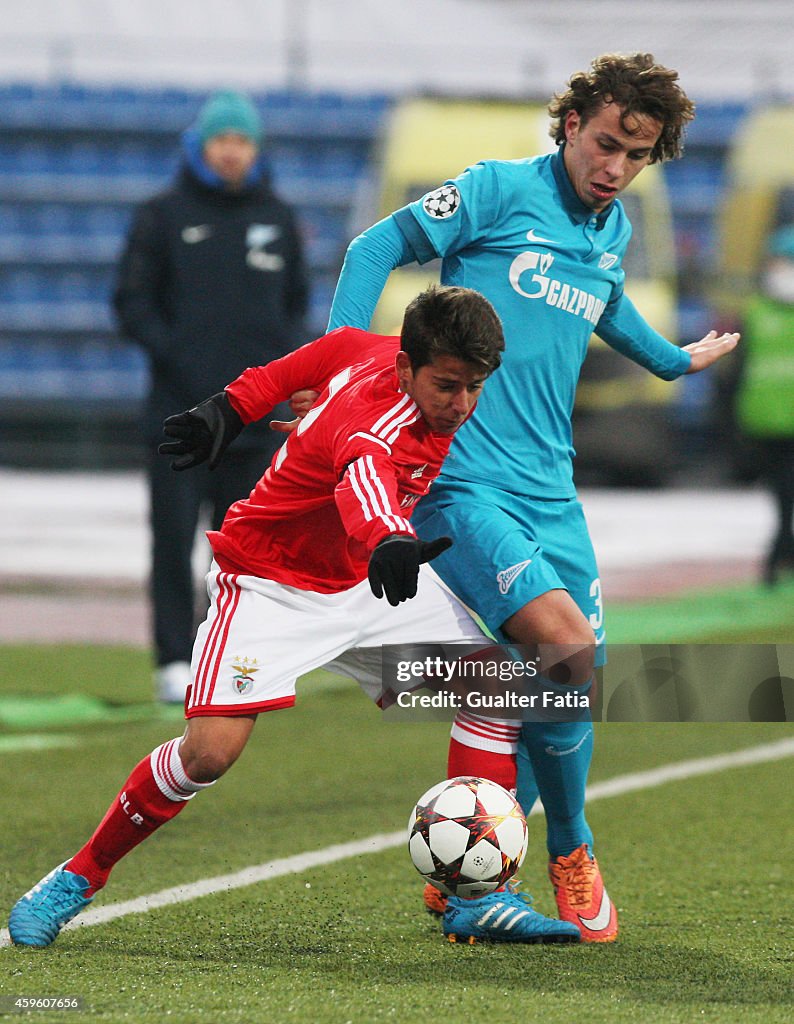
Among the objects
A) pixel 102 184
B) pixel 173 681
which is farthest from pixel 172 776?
pixel 102 184

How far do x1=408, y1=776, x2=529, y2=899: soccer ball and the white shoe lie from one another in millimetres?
3581

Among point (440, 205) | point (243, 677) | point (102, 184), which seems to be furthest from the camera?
point (102, 184)

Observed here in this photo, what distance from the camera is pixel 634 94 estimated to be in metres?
4.21

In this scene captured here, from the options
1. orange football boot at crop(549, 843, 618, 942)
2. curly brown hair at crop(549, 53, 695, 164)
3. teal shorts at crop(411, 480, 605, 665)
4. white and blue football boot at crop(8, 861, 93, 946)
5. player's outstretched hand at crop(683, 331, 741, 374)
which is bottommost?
orange football boot at crop(549, 843, 618, 942)

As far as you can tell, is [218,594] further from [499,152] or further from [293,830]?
[499,152]

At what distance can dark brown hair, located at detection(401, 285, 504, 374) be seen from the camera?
366cm

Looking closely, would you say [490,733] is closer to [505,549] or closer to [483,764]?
[483,764]

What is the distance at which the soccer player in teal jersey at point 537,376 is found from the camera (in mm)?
4176

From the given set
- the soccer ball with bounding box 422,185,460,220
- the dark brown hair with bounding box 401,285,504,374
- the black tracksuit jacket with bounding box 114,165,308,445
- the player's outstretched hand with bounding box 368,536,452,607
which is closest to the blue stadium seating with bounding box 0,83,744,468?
the black tracksuit jacket with bounding box 114,165,308,445

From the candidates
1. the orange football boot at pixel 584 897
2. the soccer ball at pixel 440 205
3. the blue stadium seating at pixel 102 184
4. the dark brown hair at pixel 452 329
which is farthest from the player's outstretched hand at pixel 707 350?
the blue stadium seating at pixel 102 184

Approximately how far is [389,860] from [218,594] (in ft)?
4.57

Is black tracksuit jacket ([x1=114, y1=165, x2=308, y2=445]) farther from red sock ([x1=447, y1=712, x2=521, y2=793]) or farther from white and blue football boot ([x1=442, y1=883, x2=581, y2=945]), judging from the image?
white and blue football boot ([x1=442, y1=883, x2=581, y2=945])

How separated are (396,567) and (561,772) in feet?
3.56

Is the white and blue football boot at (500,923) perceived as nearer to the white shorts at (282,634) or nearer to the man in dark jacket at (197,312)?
the white shorts at (282,634)
